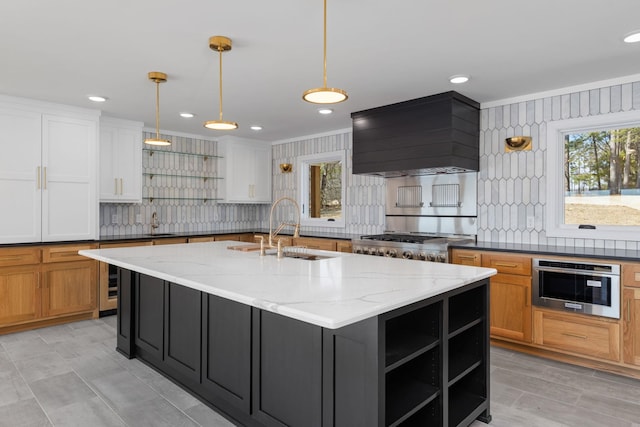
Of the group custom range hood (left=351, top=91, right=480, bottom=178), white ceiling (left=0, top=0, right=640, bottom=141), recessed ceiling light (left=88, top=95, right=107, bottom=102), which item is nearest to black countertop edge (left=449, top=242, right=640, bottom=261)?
custom range hood (left=351, top=91, right=480, bottom=178)

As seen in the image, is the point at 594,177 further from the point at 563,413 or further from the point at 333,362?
the point at 333,362

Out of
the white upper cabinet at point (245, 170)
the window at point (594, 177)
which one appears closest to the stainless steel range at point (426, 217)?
the window at point (594, 177)

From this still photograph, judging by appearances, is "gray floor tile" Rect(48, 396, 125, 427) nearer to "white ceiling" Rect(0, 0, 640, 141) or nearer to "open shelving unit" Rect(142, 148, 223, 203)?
"white ceiling" Rect(0, 0, 640, 141)

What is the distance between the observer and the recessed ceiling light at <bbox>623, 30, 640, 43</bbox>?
2479mm

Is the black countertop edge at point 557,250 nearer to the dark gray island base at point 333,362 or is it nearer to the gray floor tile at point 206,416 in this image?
the dark gray island base at point 333,362

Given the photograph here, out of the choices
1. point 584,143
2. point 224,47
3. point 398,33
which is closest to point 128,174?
point 224,47

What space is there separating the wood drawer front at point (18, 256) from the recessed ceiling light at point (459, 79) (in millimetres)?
4448

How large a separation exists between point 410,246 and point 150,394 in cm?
Result: 268

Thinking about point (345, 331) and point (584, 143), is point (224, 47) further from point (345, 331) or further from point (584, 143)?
point (584, 143)

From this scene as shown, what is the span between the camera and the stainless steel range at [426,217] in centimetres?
406

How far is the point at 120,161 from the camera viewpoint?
4926 millimetres

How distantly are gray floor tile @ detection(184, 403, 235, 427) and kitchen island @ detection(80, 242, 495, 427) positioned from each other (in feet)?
0.15

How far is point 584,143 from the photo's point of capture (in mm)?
3682

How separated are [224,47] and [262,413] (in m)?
2.32
